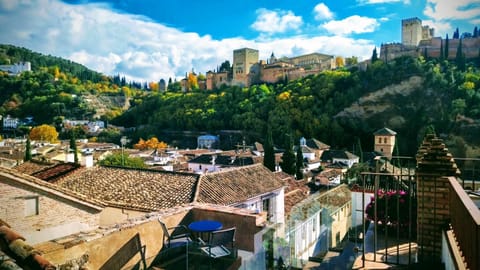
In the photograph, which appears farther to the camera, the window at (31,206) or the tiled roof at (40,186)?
the window at (31,206)

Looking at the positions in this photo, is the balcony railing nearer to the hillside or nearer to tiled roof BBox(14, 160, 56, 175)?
tiled roof BBox(14, 160, 56, 175)

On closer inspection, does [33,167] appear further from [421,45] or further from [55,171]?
[421,45]

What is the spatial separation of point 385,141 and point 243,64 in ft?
171

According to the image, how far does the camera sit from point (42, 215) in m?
8.98

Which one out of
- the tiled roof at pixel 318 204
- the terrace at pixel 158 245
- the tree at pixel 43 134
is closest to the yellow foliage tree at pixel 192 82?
the tree at pixel 43 134

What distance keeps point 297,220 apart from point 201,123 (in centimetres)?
6930

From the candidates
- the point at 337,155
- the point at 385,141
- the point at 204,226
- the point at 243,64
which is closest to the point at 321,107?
the point at 385,141

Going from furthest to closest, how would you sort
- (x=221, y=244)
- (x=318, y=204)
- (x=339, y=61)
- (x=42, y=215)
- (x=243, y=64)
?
(x=339, y=61), (x=243, y=64), (x=318, y=204), (x=42, y=215), (x=221, y=244)

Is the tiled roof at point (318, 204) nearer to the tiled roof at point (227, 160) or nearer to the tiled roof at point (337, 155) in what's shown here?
the tiled roof at point (227, 160)

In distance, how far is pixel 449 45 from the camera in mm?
61438

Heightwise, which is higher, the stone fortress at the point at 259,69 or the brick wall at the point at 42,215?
the stone fortress at the point at 259,69

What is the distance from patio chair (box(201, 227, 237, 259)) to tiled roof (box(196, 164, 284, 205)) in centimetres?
408

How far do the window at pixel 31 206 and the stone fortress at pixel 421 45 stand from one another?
6803cm

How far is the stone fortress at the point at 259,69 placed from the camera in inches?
3329
